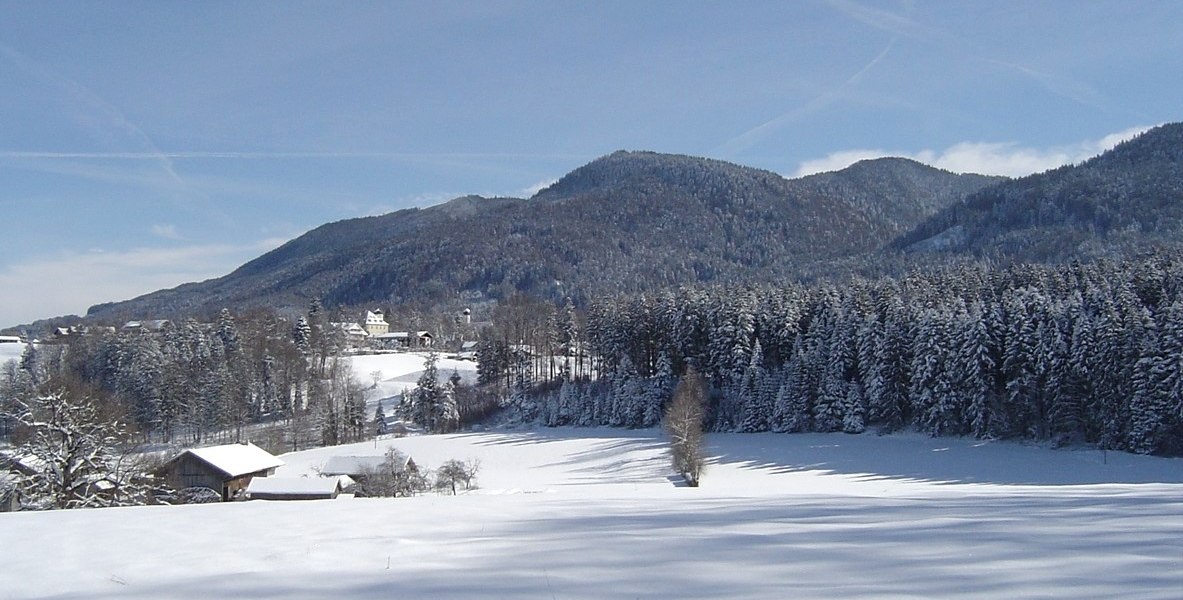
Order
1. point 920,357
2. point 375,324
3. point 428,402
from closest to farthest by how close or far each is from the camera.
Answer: point 920,357, point 428,402, point 375,324

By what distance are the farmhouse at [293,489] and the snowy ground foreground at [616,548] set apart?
18224 mm

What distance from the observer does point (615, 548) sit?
559cm

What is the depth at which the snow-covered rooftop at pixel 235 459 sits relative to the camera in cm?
3191

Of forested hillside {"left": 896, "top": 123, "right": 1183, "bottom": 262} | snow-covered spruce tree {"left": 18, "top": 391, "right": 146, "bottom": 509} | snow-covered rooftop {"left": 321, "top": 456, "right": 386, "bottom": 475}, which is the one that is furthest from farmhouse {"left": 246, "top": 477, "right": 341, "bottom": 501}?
forested hillside {"left": 896, "top": 123, "right": 1183, "bottom": 262}

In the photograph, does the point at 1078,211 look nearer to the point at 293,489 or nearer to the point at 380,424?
the point at 380,424

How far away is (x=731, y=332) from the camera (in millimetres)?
52719

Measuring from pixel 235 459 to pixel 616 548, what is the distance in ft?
108

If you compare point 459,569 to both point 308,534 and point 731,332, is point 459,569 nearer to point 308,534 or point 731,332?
point 308,534

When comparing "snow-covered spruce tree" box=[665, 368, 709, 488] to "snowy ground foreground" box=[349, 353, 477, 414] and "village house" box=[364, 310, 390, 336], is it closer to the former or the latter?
"snowy ground foreground" box=[349, 353, 477, 414]

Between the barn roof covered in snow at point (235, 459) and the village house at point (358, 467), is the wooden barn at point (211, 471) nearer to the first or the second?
the barn roof covered in snow at point (235, 459)

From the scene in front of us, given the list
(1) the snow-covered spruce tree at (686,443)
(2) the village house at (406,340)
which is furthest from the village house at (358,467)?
(2) the village house at (406,340)

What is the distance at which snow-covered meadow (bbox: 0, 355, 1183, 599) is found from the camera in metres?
4.37

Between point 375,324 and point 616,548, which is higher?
point 375,324

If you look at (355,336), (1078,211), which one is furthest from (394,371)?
(1078,211)
